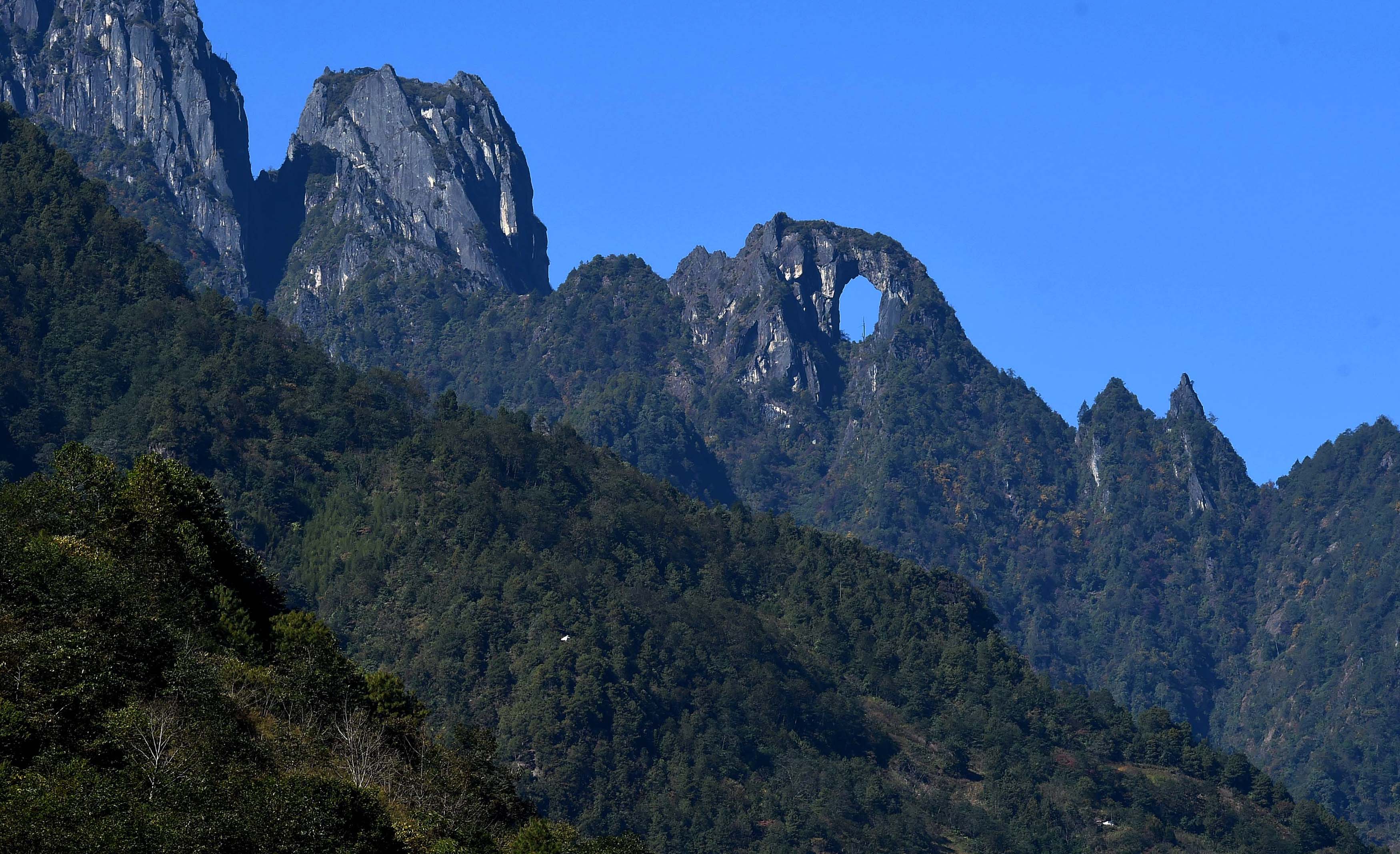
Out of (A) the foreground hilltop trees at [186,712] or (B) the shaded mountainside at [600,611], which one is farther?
(B) the shaded mountainside at [600,611]

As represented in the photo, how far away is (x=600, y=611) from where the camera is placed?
527 ft

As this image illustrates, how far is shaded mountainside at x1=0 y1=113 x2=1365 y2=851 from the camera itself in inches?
5792

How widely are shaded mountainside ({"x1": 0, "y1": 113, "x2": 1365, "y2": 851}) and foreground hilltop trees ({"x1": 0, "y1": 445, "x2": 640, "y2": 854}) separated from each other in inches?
2386

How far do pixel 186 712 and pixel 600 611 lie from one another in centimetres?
10730

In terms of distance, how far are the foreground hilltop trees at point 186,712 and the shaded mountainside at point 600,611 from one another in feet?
199

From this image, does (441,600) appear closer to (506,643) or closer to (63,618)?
(506,643)

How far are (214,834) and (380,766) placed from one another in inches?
786

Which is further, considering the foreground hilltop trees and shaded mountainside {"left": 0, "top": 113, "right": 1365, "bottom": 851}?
shaded mountainside {"left": 0, "top": 113, "right": 1365, "bottom": 851}

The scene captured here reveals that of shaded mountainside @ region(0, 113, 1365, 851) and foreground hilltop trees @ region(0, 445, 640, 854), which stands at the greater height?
shaded mountainside @ region(0, 113, 1365, 851)

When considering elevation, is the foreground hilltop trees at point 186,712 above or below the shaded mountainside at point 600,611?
below

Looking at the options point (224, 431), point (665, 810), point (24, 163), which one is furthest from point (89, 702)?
point (24, 163)

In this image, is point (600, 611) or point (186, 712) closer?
point (186, 712)

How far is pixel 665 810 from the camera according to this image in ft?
465

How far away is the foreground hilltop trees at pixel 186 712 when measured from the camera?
1791 inches
